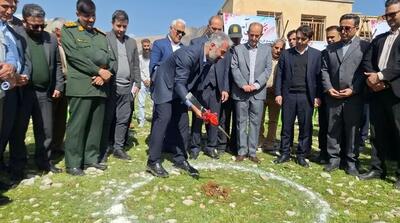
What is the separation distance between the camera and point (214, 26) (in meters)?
7.33

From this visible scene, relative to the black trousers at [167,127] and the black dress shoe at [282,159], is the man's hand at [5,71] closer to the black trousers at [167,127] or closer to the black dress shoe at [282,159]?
the black trousers at [167,127]

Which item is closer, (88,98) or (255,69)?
(88,98)

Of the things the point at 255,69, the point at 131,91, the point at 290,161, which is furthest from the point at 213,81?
the point at 290,161

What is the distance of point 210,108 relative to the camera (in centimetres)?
741

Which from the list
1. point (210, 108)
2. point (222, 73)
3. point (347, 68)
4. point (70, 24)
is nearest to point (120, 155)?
point (210, 108)

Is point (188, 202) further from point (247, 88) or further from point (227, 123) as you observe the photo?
point (227, 123)

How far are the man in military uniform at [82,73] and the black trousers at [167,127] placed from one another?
977mm

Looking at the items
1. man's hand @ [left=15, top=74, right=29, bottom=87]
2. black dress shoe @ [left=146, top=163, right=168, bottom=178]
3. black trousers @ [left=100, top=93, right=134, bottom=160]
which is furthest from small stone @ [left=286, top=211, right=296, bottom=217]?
man's hand @ [left=15, top=74, right=29, bottom=87]

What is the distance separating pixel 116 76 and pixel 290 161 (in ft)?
12.1

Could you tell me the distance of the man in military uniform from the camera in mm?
5910

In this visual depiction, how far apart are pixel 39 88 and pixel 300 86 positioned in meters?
4.47

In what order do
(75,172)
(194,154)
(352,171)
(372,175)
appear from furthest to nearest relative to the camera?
1. (194,154)
2. (352,171)
3. (372,175)
4. (75,172)

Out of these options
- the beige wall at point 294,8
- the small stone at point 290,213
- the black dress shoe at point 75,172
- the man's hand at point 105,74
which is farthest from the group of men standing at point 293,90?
the beige wall at point 294,8

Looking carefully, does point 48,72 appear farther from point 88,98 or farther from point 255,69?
point 255,69
